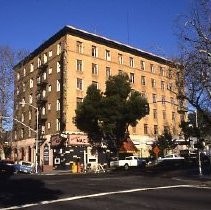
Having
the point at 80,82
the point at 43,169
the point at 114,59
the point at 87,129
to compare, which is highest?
the point at 114,59

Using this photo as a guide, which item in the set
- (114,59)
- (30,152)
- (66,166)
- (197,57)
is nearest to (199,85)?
(197,57)

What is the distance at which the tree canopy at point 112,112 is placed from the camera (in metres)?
54.7

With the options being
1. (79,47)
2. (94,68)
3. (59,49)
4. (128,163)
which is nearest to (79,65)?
(79,47)

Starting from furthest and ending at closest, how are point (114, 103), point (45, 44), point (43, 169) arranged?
point (45, 44)
point (43, 169)
point (114, 103)

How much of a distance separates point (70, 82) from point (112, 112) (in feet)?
32.5

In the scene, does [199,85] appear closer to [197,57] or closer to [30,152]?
[197,57]

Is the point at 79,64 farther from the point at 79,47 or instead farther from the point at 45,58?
the point at 45,58

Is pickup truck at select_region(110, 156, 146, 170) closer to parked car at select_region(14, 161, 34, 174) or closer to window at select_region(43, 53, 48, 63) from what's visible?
parked car at select_region(14, 161, 34, 174)

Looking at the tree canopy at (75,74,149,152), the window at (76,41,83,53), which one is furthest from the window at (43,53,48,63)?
the tree canopy at (75,74,149,152)

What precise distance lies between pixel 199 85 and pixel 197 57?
6.41 ft

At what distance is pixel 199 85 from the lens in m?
29.8

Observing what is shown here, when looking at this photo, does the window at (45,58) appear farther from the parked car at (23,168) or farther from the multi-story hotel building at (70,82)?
the parked car at (23,168)

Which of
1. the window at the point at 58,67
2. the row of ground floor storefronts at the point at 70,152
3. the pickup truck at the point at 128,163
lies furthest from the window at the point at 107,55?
the pickup truck at the point at 128,163

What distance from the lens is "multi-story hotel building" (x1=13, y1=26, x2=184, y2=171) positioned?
6241 cm
